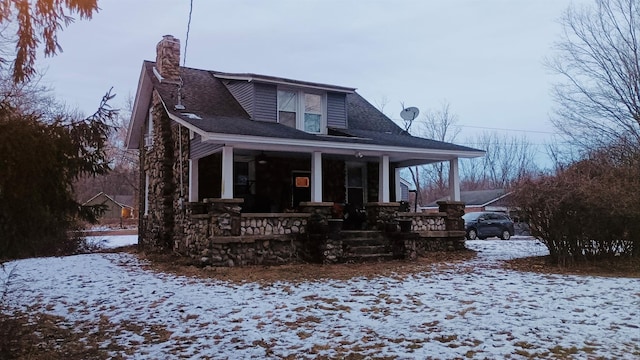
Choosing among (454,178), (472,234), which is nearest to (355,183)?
(454,178)

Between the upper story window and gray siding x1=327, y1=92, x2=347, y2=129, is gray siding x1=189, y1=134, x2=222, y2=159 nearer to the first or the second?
the upper story window

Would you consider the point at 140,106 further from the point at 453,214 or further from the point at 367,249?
the point at 453,214

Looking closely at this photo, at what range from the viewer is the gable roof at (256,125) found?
Answer: 36.6 ft

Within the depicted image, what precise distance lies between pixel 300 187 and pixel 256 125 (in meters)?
2.90

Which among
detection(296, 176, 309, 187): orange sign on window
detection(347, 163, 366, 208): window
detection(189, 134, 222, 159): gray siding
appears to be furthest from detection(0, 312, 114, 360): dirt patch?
detection(347, 163, 366, 208): window

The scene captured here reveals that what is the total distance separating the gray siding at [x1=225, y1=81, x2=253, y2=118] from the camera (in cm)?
1422

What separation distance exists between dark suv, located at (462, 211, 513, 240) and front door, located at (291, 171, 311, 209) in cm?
997

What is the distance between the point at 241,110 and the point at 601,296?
1031 cm

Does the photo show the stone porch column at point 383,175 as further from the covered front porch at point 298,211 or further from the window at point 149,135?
the window at point 149,135

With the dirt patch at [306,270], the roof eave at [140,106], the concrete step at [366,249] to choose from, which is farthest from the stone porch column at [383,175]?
the roof eave at [140,106]

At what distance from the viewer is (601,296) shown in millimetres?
7180

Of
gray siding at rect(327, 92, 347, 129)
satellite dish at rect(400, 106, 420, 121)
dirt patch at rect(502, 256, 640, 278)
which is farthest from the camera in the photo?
satellite dish at rect(400, 106, 420, 121)

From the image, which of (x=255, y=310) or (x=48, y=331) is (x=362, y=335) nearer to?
(x=255, y=310)

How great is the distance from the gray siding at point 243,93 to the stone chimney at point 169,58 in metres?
1.62
